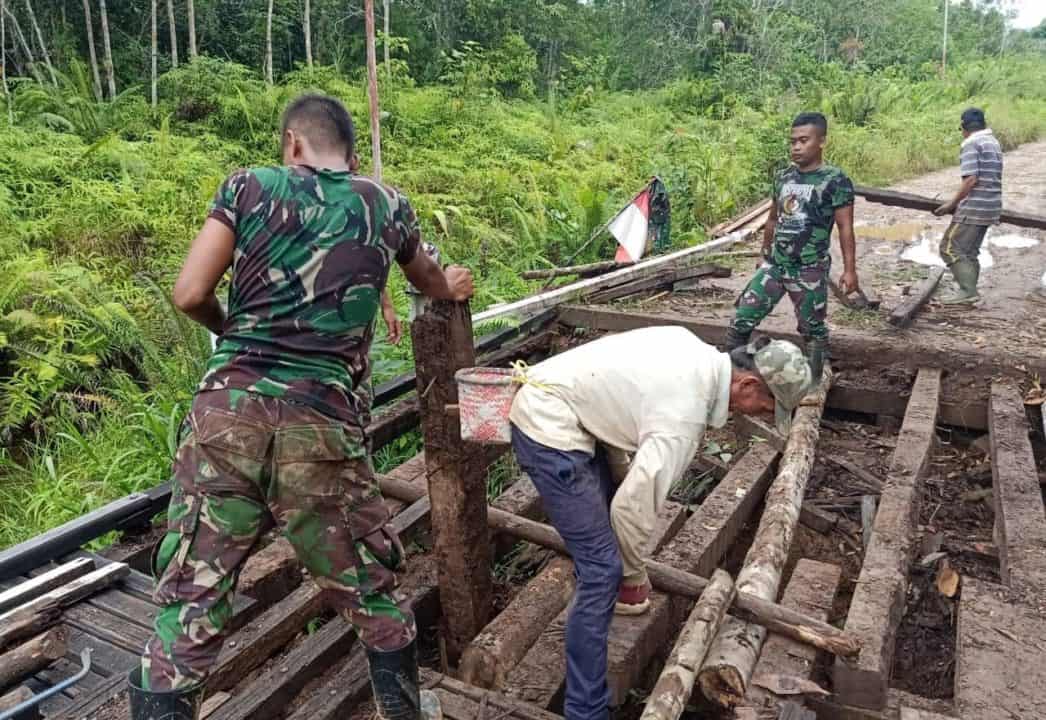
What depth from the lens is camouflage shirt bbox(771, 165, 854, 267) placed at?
198 inches

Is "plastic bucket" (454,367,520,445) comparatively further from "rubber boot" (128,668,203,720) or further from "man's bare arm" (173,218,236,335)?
"rubber boot" (128,668,203,720)

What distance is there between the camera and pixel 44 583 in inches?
123

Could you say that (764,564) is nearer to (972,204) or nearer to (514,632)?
(514,632)

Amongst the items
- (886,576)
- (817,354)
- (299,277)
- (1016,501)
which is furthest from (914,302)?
(299,277)

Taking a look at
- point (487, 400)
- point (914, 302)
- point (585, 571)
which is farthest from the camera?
point (914, 302)

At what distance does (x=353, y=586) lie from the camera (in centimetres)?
231

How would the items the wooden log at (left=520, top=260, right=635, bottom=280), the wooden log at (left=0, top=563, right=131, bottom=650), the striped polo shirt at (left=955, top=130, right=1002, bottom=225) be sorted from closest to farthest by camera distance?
the wooden log at (left=0, top=563, right=131, bottom=650)
the striped polo shirt at (left=955, top=130, right=1002, bottom=225)
the wooden log at (left=520, top=260, right=635, bottom=280)

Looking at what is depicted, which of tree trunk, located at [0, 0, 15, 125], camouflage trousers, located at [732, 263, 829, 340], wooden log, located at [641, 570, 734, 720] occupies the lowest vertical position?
wooden log, located at [641, 570, 734, 720]

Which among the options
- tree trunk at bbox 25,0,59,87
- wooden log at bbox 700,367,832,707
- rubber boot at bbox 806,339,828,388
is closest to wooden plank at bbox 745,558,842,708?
wooden log at bbox 700,367,832,707

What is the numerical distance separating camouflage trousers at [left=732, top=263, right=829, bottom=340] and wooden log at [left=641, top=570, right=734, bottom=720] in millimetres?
2750

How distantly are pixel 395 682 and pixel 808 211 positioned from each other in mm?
3849

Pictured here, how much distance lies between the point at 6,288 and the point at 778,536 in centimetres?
527

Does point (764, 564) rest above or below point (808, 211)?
below

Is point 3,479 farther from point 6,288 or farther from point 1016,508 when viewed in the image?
point 1016,508
